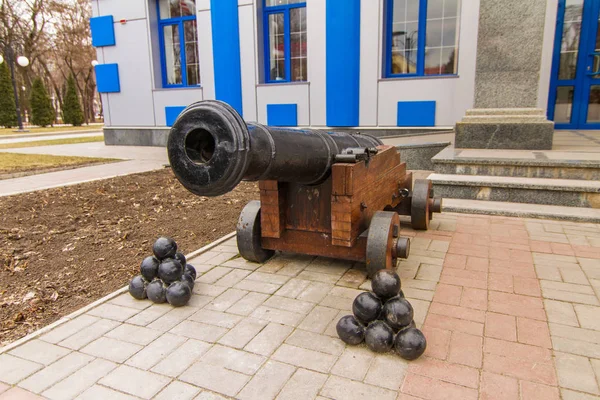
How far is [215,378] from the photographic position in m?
2.35

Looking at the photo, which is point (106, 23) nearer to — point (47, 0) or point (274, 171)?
point (274, 171)

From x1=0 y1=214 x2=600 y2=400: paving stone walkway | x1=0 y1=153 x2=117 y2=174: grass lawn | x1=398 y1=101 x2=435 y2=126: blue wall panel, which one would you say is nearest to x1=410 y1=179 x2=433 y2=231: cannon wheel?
x1=0 y1=214 x2=600 y2=400: paving stone walkway

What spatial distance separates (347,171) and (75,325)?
2.16 meters

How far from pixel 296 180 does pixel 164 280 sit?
1.22 m

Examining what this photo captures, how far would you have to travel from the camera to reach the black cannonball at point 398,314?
2.55 meters

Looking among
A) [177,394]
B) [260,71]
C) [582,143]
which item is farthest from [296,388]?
[260,71]

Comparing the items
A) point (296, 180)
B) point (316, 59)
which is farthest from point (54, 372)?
point (316, 59)

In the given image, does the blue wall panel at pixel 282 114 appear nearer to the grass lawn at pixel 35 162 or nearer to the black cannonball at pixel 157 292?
the grass lawn at pixel 35 162

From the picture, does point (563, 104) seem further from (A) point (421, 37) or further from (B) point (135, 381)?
(B) point (135, 381)

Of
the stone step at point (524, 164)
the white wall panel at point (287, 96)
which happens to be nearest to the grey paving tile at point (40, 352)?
the stone step at point (524, 164)

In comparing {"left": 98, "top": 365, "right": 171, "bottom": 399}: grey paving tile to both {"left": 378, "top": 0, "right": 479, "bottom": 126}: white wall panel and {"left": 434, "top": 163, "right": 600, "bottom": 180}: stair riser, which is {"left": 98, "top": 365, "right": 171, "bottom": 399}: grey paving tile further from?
{"left": 378, "top": 0, "right": 479, "bottom": 126}: white wall panel

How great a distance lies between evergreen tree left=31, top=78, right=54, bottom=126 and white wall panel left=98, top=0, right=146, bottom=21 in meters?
23.4

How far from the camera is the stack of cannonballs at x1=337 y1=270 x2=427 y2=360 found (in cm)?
247

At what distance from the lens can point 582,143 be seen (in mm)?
7805
